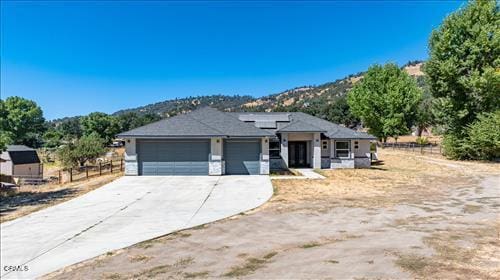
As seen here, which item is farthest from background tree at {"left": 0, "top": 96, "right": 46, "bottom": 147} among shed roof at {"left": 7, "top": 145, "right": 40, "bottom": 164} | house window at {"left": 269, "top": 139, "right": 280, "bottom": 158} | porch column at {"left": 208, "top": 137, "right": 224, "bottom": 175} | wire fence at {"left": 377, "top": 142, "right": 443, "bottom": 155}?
wire fence at {"left": 377, "top": 142, "right": 443, "bottom": 155}

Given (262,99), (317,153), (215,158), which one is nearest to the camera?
(215,158)

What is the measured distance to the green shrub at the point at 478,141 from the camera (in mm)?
27000

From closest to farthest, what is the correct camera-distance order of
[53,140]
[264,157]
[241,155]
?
[264,157] < [241,155] < [53,140]

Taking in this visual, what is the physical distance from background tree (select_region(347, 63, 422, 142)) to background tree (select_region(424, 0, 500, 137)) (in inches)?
401

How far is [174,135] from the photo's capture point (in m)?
20.5

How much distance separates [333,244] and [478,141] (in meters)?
26.7

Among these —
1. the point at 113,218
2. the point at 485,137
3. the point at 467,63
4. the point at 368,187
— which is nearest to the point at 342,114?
the point at 467,63

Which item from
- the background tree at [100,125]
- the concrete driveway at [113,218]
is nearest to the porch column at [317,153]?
the concrete driveway at [113,218]

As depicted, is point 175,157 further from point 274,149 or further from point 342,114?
point 342,114

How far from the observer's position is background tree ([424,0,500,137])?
28000mm

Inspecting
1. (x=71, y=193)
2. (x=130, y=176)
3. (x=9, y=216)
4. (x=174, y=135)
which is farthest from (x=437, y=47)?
(x=9, y=216)

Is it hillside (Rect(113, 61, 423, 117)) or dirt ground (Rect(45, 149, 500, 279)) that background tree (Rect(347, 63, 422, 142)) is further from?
hillside (Rect(113, 61, 423, 117))

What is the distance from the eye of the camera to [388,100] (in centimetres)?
4134

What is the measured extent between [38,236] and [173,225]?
→ 3646mm
